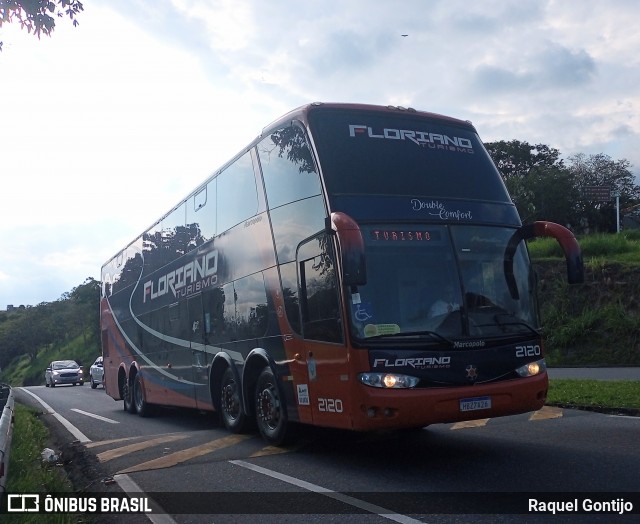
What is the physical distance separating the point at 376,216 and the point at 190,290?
20.1 ft

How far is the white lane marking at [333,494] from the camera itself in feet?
20.3

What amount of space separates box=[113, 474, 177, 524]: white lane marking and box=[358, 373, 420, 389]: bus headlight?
2.34 meters

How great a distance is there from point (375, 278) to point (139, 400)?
36.5 feet

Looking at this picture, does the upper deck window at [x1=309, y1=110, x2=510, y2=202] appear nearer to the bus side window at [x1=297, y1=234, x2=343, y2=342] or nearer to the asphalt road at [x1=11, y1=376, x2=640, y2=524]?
the bus side window at [x1=297, y1=234, x2=343, y2=342]

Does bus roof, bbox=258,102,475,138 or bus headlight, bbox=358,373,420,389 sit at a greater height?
bus roof, bbox=258,102,475,138

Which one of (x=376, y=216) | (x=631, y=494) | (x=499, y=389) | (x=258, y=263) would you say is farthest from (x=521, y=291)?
(x=258, y=263)

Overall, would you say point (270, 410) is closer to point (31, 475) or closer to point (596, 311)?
point (31, 475)

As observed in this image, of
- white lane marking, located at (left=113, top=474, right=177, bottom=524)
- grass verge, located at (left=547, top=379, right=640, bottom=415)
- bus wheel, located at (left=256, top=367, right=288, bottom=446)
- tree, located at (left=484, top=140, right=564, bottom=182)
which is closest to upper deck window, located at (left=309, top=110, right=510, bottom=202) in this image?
bus wheel, located at (left=256, top=367, right=288, bottom=446)

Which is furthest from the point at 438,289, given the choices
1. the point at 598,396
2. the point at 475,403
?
the point at 598,396

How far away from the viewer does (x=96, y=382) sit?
124ft

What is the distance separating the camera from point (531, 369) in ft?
28.0

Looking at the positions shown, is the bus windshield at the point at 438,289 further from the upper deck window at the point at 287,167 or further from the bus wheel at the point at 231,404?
the bus wheel at the point at 231,404

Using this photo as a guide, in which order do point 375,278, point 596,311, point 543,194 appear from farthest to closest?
point 543,194 → point 596,311 → point 375,278

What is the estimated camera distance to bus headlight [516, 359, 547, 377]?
332 inches
